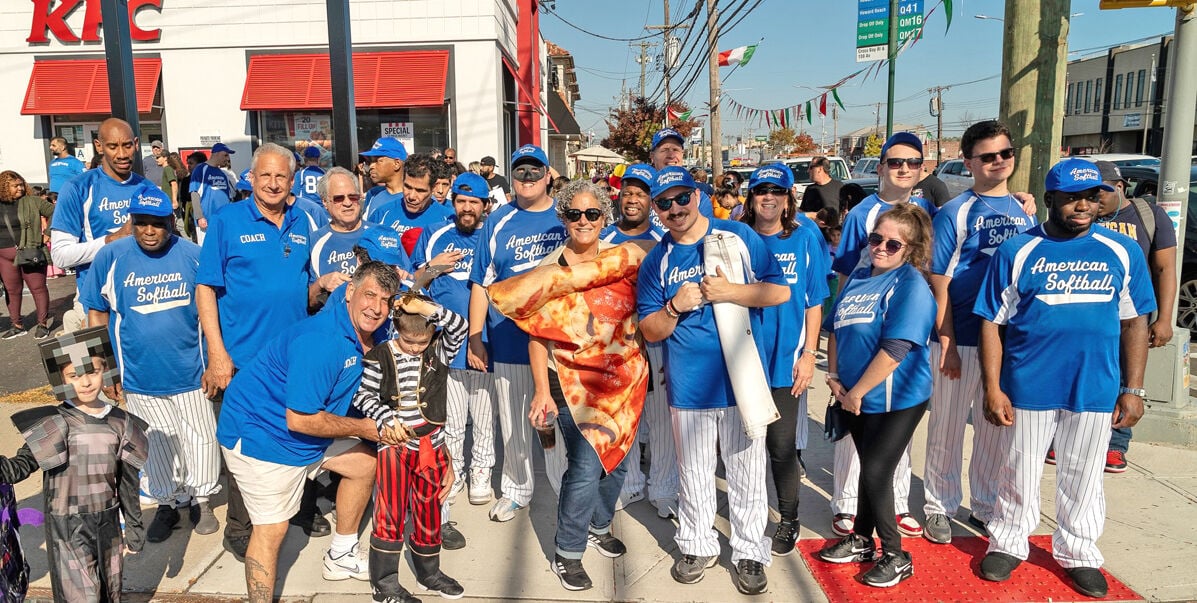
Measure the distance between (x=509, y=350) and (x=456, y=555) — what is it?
3.63ft

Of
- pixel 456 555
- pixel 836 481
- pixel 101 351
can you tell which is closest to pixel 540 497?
pixel 456 555

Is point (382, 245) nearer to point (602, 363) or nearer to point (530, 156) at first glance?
point (530, 156)

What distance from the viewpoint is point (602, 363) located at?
351 cm

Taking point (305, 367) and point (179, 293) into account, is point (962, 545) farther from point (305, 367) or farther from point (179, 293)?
point (179, 293)

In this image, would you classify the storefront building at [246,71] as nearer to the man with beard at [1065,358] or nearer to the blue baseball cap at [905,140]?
the blue baseball cap at [905,140]

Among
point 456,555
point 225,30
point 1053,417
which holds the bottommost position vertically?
point 456,555

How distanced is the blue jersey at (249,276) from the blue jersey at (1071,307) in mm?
3536

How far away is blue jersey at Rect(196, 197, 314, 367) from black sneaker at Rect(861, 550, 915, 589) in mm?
3183

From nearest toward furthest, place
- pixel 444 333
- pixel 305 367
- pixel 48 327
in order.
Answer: pixel 305 367 < pixel 444 333 < pixel 48 327

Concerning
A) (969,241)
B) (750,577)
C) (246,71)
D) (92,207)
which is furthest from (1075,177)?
(246,71)

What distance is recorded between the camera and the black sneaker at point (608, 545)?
3.98 meters

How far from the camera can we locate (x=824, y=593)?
11.7 ft

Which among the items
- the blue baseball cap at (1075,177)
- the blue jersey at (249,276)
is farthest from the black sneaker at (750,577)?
the blue jersey at (249,276)

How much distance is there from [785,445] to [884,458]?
17.7 inches
